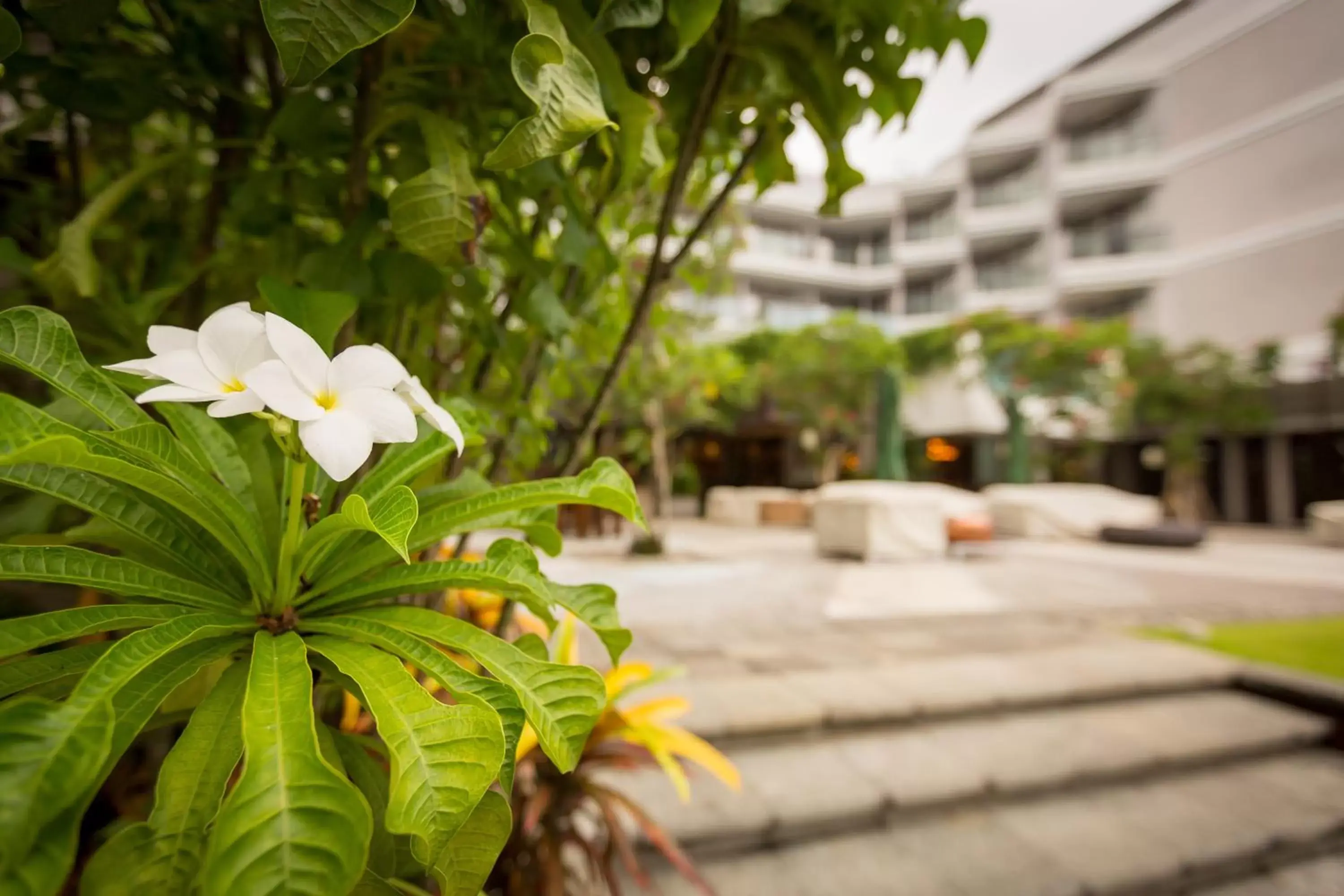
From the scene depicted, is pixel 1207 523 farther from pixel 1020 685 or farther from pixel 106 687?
pixel 106 687

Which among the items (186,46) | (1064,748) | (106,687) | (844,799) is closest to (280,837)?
(106,687)

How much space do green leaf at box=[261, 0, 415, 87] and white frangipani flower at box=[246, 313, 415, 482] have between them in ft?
0.62

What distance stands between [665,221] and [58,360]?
727 millimetres

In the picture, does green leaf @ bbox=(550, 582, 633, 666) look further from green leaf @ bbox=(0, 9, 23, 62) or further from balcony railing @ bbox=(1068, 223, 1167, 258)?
balcony railing @ bbox=(1068, 223, 1167, 258)

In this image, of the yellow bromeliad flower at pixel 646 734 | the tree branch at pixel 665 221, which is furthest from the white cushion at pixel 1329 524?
the tree branch at pixel 665 221

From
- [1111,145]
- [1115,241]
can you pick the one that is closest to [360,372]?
[1115,241]

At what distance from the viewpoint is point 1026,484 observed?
13.6 m

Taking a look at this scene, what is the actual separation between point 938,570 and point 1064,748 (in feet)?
16.0

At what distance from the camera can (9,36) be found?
545 mm

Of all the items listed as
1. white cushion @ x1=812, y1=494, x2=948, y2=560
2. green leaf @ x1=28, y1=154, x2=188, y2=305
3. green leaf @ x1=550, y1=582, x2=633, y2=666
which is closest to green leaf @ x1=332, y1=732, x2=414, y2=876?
green leaf @ x1=550, y1=582, x2=633, y2=666

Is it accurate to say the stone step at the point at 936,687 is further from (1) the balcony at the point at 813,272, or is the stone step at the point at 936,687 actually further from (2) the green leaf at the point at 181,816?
(1) the balcony at the point at 813,272

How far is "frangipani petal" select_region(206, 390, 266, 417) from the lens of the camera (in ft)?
1.43

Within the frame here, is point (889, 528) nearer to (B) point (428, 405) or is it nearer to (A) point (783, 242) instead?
(B) point (428, 405)

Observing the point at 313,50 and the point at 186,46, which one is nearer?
the point at 313,50
